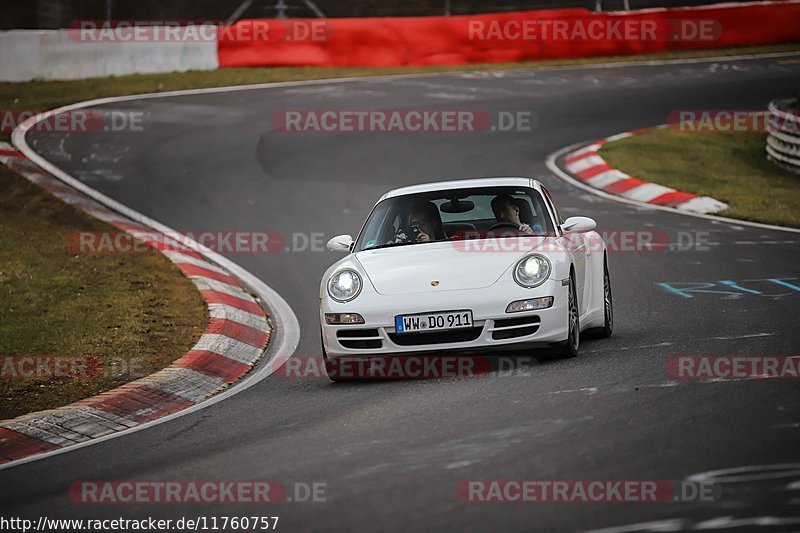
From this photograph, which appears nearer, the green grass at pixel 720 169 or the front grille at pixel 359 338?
the front grille at pixel 359 338

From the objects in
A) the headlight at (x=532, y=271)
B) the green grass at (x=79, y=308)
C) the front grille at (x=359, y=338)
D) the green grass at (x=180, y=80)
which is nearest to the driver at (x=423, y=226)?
the headlight at (x=532, y=271)

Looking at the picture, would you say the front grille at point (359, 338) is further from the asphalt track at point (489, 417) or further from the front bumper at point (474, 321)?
the asphalt track at point (489, 417)

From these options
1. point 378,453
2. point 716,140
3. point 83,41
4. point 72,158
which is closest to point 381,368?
point 378,453

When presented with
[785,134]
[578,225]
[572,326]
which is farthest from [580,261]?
[785,134]

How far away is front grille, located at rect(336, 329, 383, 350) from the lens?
780cm

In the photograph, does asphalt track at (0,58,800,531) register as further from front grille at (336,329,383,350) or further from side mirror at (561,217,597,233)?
side mirror at (561,217,597,233)

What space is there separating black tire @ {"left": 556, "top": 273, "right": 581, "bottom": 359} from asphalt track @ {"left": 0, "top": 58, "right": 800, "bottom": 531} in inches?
5.2

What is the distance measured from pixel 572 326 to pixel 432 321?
95cm

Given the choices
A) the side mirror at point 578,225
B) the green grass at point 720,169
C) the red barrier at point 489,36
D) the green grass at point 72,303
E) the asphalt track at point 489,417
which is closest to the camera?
the asphalt track at point 489,417

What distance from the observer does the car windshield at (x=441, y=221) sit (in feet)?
28.8

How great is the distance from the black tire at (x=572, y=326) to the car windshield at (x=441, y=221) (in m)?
0.67

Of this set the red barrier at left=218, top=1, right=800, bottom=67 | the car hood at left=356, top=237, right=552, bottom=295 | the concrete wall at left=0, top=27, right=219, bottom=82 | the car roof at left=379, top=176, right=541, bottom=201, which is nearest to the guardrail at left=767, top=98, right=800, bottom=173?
the red barrier at left=218, top=1, right=800, bottom=67

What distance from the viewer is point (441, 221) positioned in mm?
8961

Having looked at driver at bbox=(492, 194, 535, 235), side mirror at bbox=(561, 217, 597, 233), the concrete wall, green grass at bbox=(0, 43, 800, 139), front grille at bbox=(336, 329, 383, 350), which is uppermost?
the concrete wall
